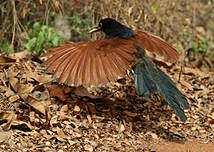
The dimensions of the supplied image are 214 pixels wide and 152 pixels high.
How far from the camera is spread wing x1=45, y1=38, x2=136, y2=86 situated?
3.32 meters

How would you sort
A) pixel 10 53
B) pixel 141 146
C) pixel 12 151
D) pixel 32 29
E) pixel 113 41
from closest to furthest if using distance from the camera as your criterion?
pixel 12 151 < pixel 141 146 < pixel 113 41 < pixel 10 53 < pixel 32 29

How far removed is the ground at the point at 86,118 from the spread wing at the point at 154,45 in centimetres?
65

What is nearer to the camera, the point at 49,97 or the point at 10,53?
the point at 49,97

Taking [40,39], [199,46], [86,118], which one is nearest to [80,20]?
[40,39]

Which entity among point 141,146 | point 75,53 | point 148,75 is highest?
point 75,53

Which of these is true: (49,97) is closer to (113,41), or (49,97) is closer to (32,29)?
(113,41)

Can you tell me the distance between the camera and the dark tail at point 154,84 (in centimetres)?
350

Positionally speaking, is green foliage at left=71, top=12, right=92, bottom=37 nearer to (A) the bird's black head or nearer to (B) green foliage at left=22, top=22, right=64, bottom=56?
(B) green foliage at left=22, top=22, right=64, bottom=56

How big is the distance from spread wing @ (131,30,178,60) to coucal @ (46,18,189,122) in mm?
146

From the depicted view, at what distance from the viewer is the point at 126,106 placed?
4125 millimetres

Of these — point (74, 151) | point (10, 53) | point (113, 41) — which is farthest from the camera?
point (10, 53)

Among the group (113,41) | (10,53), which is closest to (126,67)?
(113,41)

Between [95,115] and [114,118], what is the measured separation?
0.67 feet

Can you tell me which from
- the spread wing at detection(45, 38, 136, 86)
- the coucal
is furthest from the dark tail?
the spread wing at detection(45, 38, 136, 86)
